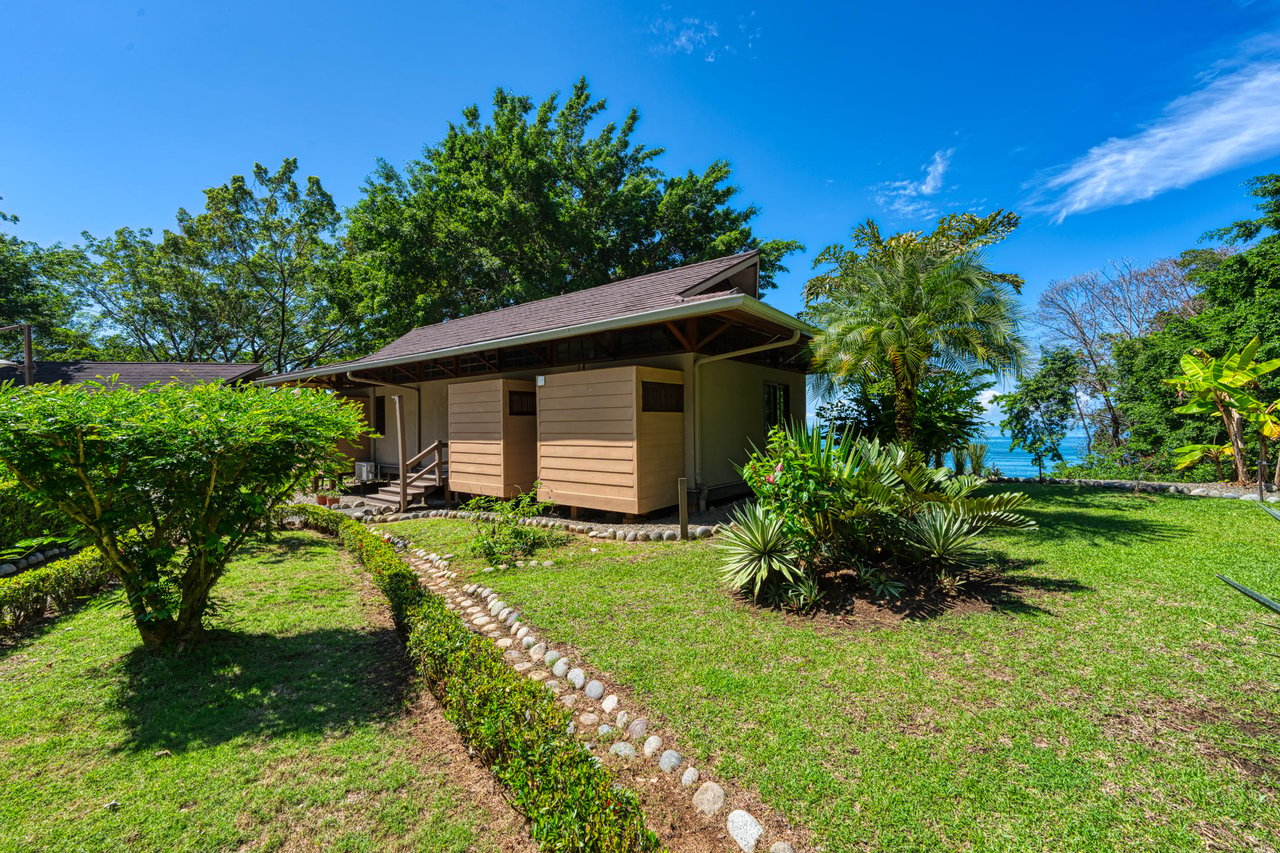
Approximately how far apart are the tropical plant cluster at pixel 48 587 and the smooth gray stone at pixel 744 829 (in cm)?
581

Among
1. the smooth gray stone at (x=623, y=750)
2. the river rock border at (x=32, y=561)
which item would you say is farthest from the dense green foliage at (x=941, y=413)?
the river rock border at (x=32, y=561)

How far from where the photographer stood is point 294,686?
3740 mm

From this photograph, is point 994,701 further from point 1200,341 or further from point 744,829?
point 1200,341

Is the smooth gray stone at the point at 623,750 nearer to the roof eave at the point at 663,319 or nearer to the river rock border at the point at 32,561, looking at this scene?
the roof eave at the point at 663,319

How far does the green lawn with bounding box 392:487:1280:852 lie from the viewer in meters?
2.14

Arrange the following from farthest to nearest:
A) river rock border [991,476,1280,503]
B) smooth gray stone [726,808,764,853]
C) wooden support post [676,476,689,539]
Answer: river rock border [991,476,1280,503], wooden support post [676,476,689,539], smooth gray stone [726,808,764,853]

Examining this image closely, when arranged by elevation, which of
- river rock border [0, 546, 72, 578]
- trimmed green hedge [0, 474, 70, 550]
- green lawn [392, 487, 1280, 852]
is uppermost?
trimmed green hedge [0, 474, 70, 550]

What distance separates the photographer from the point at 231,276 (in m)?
25.0

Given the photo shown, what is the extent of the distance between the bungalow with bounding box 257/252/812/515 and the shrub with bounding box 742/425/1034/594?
2.37 metres

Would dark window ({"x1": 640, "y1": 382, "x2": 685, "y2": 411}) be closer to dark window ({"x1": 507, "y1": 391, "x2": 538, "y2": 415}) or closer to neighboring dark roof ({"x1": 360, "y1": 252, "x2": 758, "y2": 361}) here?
neighboring dark roof ({"x1": 360, "y1": 252, "x2": 758, "y2": 361})

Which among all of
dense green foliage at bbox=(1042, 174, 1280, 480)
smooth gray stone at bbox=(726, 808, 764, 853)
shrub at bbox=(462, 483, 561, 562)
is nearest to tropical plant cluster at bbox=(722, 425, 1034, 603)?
smooth gray stone at bbox=(726, 808, 764, 853)

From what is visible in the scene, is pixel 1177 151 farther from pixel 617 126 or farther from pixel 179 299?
pixel 179 299

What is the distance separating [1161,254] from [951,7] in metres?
18.3

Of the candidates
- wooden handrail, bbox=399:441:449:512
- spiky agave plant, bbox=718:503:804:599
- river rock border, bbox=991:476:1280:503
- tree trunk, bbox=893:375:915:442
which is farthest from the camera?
wooden handrail, bbox=399:441:449:512
